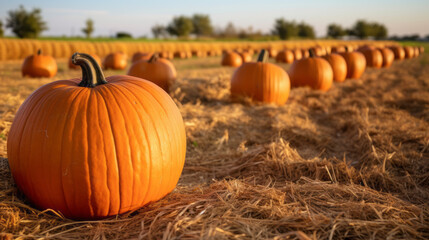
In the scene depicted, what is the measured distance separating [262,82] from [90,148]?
467cm

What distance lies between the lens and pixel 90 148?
1.96 m

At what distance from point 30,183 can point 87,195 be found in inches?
16.0

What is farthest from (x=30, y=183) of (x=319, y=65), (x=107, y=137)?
(x=319, y=65)

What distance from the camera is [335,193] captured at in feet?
7.38

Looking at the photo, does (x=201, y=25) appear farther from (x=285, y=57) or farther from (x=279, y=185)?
(x=279, y=185)

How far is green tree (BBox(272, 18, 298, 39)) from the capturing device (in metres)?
77.0

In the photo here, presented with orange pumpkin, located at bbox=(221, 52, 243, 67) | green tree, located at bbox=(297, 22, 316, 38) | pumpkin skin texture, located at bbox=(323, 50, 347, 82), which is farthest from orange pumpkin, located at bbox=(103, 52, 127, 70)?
green tree, located at bbox=(297, 22, 316, 38)

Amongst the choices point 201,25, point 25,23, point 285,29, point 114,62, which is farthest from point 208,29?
point 114,62

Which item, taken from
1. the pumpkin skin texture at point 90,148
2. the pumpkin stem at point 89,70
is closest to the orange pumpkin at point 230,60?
the pumpkin stem at point 89,70

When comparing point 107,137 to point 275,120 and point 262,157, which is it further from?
point 275,120

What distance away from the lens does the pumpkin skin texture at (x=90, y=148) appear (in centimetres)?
196

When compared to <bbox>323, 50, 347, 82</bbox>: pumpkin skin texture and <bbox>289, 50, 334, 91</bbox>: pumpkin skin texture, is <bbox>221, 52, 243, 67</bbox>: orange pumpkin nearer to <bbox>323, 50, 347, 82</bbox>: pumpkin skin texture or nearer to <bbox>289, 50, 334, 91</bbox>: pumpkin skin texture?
<bbox>323, 50, 347, 82</bbox>: pumpkin skin texture

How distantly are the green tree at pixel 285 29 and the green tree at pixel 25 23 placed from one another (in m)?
54.6

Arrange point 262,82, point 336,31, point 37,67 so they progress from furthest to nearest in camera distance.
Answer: point 336,31 → point 37,67 → point 262,82
